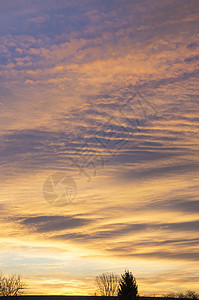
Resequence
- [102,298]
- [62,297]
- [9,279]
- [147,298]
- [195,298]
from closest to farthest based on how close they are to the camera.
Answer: [102,298] → [9,279] → [62,297] → [147,298] → [195,298]

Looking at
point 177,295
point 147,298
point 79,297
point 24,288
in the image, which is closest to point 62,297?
point 79,297

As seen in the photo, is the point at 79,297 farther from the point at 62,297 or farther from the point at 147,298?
the point at 147,298

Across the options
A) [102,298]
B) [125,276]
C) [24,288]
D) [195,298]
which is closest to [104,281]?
[102,298]

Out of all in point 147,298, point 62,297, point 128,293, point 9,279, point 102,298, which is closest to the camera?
point 128,293

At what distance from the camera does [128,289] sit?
1978 inches

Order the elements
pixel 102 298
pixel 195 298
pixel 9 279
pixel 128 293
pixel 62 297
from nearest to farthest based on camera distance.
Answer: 1. pixel 128 293
2. pixel 102 298
3. pixel 9 279
4. pixel 62 297
5. pixel 195 298

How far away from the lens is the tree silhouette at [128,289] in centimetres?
4988

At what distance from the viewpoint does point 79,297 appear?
84.4m

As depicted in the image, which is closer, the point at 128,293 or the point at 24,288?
the point at 128,293

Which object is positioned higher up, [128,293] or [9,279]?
[9,279]

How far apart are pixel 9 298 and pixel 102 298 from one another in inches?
669

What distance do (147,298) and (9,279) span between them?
3157 centimetres

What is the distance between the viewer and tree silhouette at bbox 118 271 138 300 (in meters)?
49.9

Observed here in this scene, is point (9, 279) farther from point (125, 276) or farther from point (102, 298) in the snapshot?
point (125, 276)
